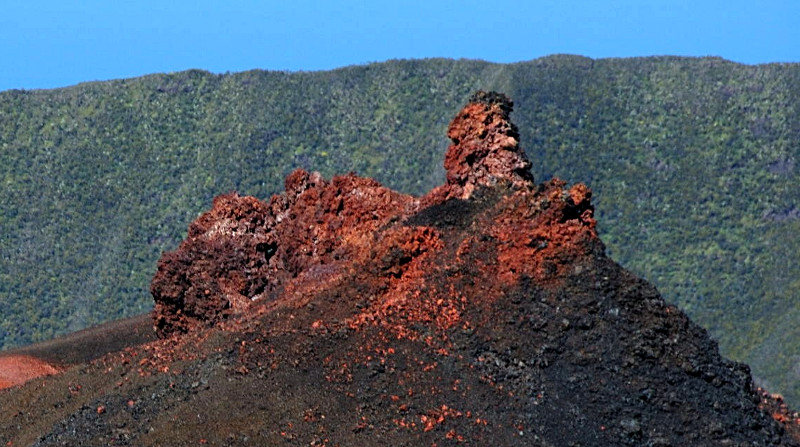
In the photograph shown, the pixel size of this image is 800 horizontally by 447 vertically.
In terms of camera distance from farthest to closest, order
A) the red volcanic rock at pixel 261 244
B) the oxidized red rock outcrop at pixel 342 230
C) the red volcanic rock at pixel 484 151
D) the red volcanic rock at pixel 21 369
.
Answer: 1. the red volcanic rock at pixel 21 369
2. the red volcanic rock at pixel 261 244
3. the red volcanic rock at pixel 484 151
4. the oxidized red rock outcrop at pixel 342 230

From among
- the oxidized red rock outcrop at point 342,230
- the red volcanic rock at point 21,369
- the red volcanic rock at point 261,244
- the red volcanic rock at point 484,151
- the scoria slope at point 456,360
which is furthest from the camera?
the red volcanic rock at point 21,369

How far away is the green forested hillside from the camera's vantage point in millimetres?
82438

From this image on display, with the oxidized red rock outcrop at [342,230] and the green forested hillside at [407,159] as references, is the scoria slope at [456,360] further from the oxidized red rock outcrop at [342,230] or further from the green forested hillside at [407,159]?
the green forested hillside at [407,159]

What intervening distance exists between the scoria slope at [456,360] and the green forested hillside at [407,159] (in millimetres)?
49671

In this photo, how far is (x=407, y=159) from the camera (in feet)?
323

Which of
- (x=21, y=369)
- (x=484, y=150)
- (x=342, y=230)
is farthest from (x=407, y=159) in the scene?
(x=484, y=150)

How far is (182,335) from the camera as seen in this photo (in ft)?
92.8

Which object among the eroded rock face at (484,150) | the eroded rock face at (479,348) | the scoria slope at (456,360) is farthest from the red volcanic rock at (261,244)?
the eroded rock face at (479,348)

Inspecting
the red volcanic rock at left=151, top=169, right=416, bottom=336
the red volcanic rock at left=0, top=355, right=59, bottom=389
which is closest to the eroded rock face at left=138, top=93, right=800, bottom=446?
the red volcanic rock at left=151, top=169, right=416, bottom=336

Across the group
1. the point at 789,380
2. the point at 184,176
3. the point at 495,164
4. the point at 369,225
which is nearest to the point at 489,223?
the point at 495,164

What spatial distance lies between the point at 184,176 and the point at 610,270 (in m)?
73.7

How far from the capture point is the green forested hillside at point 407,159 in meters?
82.4

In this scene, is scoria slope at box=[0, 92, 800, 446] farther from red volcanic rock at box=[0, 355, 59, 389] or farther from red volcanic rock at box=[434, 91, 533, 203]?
red volcanic rock at box=[0, 355, 59, 389]

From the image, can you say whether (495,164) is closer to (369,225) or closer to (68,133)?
(369,225)
